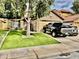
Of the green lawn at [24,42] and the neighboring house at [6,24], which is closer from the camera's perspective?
the green lawn at [24,42]

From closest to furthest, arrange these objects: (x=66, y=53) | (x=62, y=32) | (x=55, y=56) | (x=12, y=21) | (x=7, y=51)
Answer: (x=55, y=56) → (x=66, y=53) → (x=7, y=51) → (x=62, y=32) → (x=12, y=21)

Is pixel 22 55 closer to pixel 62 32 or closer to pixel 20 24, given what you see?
pixel 62 32

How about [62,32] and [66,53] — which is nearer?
[66,53]

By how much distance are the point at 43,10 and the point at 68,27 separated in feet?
33.3

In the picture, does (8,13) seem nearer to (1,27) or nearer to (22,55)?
(1,27)

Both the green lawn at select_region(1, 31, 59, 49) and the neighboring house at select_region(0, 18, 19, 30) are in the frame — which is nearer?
the green lawn at select_region(1, 31, 59, 49)

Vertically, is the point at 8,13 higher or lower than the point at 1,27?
higher

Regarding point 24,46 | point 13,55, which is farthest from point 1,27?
point 13,55

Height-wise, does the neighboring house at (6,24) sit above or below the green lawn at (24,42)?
above

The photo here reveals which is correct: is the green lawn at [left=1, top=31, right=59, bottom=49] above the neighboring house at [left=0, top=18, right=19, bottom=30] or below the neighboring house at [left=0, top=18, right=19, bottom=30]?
below

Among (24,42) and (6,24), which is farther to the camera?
(6,24)

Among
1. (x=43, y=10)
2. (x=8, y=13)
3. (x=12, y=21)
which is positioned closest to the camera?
(x=43, y=10)

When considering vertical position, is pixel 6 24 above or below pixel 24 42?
above

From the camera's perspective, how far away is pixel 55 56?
10.4 m
